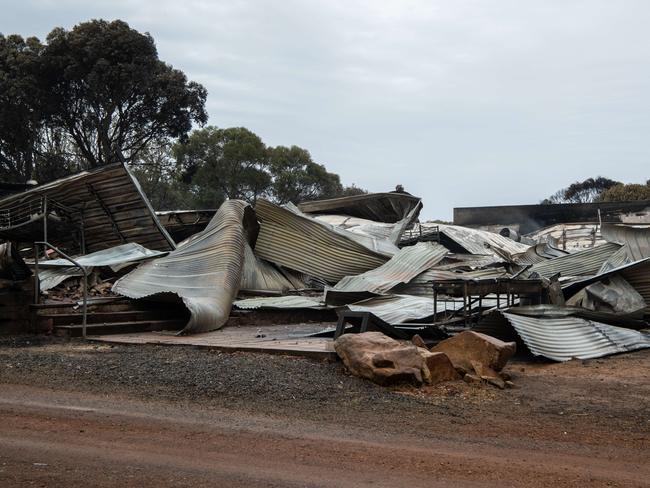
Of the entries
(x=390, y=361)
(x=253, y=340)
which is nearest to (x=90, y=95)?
(x=253, y=340)

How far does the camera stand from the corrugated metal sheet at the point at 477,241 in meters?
27.8

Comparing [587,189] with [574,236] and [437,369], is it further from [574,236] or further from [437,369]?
[437,369]

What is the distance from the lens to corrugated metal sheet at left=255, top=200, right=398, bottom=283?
1862 cm

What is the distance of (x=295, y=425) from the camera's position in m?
6.52

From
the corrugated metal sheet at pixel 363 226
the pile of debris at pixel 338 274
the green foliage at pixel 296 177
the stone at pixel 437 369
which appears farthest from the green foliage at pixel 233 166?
the stone at pixel 437 369

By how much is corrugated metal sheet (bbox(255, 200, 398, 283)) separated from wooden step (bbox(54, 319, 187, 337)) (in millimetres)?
5433

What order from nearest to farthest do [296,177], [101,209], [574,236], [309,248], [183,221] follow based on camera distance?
[101,209] < [309,248] < [183,221] < [574,236] < [296,177]

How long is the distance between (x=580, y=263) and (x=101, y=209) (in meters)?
11.6

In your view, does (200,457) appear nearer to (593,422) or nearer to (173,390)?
(173,390)

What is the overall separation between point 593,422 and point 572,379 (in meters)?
2.24

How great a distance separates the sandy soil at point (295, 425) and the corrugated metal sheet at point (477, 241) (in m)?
17.9

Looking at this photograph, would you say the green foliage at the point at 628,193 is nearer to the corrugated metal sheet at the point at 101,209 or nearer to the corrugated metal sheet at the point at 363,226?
the corrugated metal sheet at the point at 363,226

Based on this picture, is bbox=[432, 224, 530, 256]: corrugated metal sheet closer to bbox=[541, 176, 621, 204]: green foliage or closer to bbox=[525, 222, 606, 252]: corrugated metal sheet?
bbox=[525, 222, 606, 252]: corrugated metal sheet

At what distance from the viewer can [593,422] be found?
7066 mm
